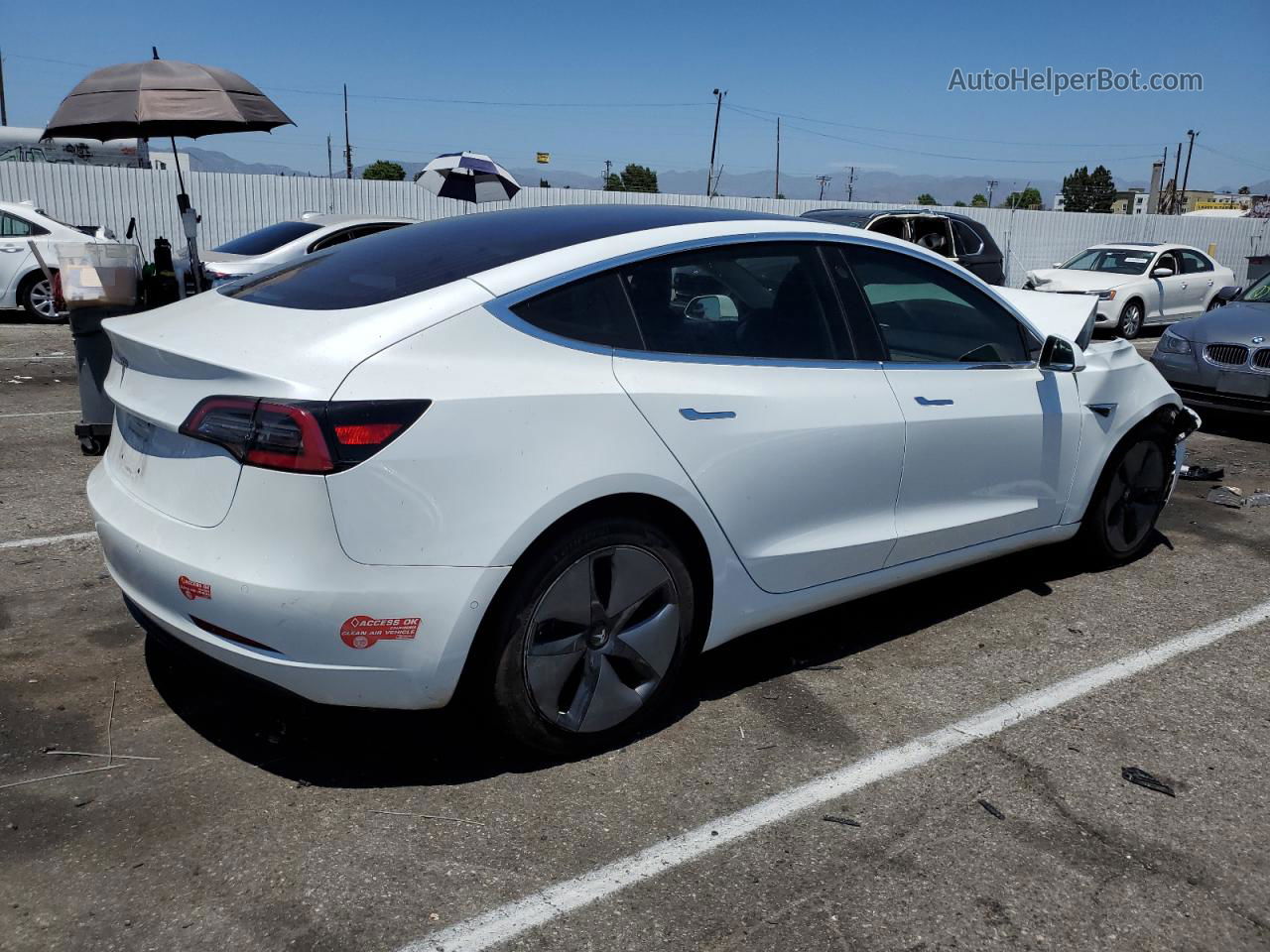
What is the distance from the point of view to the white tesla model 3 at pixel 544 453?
2.82m

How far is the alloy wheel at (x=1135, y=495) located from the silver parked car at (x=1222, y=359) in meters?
4.19

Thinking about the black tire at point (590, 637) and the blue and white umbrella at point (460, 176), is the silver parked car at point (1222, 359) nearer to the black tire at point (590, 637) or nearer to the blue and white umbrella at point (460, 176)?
the black tire at point (590, 637)

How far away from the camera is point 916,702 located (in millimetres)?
3900

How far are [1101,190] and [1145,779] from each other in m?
103

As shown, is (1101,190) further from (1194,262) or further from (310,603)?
(310,603)

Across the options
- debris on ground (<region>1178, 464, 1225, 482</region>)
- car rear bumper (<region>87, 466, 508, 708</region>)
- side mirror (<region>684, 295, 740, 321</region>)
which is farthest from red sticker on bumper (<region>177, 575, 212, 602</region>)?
debris on ground (<region>1178, 464, 1225, 482</region>)

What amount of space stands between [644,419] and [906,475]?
127cm

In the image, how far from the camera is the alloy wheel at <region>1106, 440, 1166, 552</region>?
5195mm

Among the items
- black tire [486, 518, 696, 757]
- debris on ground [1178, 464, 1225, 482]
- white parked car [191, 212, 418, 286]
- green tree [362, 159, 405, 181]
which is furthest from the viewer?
green tree [362, 159, 405, 181]

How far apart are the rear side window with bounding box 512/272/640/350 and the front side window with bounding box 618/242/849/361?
0.05m

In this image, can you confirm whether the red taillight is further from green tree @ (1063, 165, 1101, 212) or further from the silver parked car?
green tree @ (1063, 165, 1101, 212)

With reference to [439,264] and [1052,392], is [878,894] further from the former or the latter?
[1052,392]

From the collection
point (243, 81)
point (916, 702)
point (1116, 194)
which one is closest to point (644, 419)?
point (916, 702)

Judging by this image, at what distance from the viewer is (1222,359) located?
9133 millimetres
